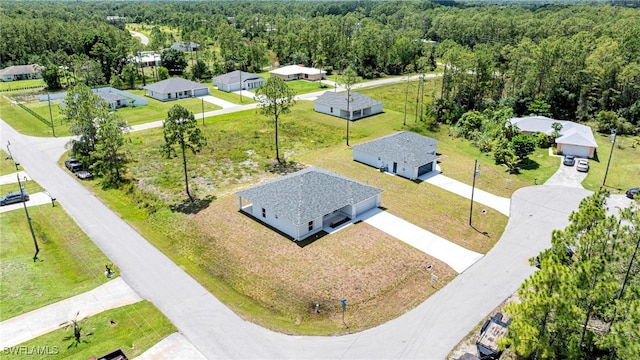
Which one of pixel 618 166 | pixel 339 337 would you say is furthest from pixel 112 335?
pixel 618 166

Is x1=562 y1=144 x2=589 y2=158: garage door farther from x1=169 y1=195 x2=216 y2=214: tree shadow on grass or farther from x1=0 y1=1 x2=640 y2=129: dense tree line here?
x1=169 y1=195 x2=216 y2=214: tree shadow on grass

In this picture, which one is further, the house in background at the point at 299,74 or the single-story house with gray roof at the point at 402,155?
the house in background at the point at 299,74

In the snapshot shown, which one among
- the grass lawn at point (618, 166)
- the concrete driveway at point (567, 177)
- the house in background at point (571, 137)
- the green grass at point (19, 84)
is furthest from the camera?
the green grass at point (19, 84)

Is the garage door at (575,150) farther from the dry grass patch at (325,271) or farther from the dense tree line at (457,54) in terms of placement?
the dry grass patch at (325,271)

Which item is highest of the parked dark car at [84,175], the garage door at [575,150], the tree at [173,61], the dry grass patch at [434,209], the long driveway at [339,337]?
the tree at [173,61]

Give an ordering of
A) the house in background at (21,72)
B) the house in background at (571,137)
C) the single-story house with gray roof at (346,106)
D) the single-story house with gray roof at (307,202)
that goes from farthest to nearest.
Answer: the house in background at (21,72)
the single-story house with gray roof at (346,106)
the house in background at (571,137)
the single-story house with gray roof at (307,202)

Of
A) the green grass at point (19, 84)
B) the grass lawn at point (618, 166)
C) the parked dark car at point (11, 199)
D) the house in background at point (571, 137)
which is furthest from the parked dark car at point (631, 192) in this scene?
the green grass at point (19, 84)

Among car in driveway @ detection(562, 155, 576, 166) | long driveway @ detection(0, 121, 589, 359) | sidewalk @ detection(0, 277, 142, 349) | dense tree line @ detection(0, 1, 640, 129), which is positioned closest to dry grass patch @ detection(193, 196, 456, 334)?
long driveway @ detection(0, 121, 589, 359)

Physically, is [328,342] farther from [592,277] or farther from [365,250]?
[592,277]
